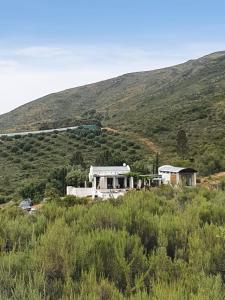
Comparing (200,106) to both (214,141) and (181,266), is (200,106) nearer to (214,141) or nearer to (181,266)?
(214,141)

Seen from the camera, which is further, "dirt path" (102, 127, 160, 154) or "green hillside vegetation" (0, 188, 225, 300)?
"dirt path" (102, 127, 160, 154)

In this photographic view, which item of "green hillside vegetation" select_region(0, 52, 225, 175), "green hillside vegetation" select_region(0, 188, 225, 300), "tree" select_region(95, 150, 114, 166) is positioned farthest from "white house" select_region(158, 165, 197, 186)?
"green hillside vegetation" select_region(0, 188, 225, 300)

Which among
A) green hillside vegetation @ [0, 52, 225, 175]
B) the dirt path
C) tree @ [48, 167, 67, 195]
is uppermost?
green hillside vegetation @ [0, 52, 225, 175]

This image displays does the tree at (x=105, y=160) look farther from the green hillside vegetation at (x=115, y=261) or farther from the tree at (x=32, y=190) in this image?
the green hillside vegetation at (x=115, y=261)

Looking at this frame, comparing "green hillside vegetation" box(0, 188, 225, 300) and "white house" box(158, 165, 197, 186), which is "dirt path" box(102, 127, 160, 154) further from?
"green hillside vegetation" box(0, 188, 225, 300)

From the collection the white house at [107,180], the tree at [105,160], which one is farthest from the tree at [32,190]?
the tree at [105,160]

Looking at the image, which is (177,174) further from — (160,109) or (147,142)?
(160,109)
